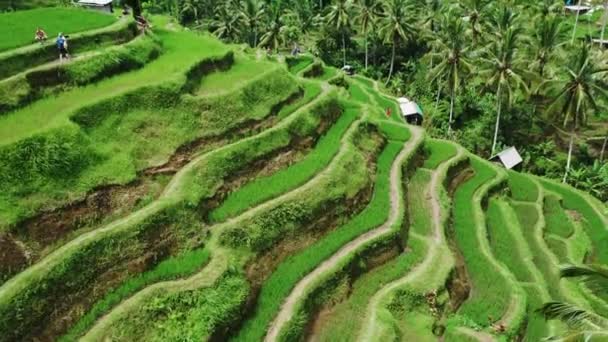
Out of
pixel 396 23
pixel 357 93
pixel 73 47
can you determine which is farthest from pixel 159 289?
pixel 396 23

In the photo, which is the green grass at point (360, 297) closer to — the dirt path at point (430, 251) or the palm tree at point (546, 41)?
the dirt path at point (430, 251)

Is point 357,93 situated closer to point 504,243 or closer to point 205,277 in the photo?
point 504,243

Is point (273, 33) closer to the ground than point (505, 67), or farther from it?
closer to the ground

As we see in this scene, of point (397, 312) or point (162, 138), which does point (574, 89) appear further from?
point (162, 138)

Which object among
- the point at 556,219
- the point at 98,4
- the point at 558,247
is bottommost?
the point at 556,219

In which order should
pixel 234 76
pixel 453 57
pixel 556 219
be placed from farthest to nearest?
pixel 453 57 < pixel 556 219 < pixel 234 76

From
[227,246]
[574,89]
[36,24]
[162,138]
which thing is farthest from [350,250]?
[574,89]
